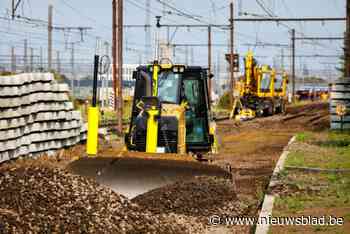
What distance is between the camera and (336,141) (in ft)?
85.1

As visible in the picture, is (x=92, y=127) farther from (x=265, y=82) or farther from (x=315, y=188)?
(x=265, y=82)

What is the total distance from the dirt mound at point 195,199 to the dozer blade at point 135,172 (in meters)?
0.16

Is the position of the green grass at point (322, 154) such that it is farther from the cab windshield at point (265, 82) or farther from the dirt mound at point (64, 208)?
the cab windshield at point (265, 82)

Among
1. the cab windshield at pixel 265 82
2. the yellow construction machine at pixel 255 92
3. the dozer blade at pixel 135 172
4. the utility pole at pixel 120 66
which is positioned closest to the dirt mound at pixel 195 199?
the dozer blade at pixel 135 172

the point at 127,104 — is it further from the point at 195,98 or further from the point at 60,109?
the point at 195,98

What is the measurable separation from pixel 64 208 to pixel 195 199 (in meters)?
3.37

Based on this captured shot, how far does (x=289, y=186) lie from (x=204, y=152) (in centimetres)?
266

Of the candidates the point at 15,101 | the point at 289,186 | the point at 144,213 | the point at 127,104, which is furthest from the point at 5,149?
the point at 127,104

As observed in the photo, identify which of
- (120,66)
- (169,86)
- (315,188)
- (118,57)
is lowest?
(315,188)

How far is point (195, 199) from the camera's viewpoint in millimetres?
12242

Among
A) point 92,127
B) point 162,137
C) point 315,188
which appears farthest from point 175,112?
point 315,188

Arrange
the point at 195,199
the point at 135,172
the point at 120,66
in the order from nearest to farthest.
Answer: the point at 195,199
the point at 135,172
the point at 120,66

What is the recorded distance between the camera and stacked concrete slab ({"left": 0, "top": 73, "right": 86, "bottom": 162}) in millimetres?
17984

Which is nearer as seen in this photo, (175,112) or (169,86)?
(175,112)
